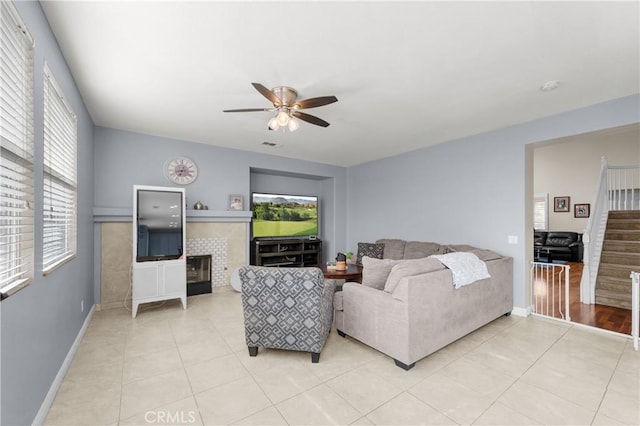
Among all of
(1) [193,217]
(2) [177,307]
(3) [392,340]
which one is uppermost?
(1) [193,217]

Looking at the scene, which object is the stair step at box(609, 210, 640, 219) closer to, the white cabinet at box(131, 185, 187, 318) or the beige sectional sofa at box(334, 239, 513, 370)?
the beige sectional sofa at box(334, 239, 513, 370)

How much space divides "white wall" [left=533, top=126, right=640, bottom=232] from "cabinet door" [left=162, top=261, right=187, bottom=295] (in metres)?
8.65

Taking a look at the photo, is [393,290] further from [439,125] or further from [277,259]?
[277,259]

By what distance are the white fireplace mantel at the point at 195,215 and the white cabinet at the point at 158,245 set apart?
0.46m

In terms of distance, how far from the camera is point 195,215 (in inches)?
182

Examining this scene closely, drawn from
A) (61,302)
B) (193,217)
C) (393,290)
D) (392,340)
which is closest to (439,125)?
(393,290)

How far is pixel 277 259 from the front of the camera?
5.72m

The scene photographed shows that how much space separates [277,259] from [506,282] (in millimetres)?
3813

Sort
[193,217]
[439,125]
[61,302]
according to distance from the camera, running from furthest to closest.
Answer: [193,217] → [439,125] → [61,302]

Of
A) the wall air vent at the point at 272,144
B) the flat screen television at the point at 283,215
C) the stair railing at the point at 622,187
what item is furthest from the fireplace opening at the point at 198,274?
the stair railing at the point at 622,187

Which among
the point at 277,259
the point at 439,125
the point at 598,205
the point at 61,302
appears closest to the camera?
the point at 61,302

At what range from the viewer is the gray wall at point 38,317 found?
1.41 meters

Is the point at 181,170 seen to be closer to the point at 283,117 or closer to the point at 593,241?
the point at 283,117

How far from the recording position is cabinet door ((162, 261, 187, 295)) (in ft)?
12.9
